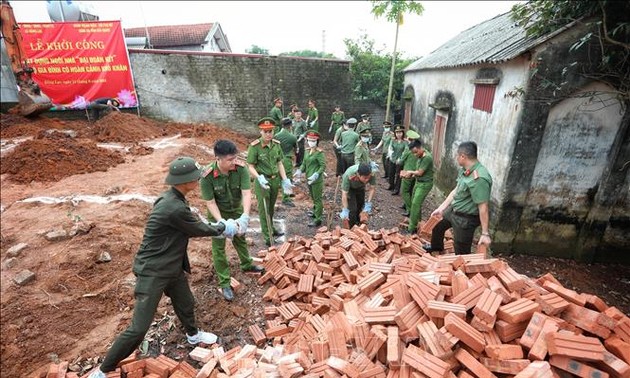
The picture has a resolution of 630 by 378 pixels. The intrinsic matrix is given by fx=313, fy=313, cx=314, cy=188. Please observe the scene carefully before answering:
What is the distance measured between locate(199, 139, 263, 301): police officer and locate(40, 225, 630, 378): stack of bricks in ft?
2.92

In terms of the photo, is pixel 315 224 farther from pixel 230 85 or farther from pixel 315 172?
pixel 230 85

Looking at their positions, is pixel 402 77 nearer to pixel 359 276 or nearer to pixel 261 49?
pixel 359 276

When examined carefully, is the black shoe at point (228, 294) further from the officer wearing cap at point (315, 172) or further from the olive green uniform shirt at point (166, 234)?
the officer wearing cap at point (315, 172)

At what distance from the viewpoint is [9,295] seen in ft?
14.1

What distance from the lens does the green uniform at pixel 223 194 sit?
156 inches

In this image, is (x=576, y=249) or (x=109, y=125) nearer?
(x=576, y=249)

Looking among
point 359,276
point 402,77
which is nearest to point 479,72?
point 359,276

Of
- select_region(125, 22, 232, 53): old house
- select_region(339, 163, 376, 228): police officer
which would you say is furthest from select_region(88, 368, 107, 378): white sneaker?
select_region(125, 22, 232, 53): old house

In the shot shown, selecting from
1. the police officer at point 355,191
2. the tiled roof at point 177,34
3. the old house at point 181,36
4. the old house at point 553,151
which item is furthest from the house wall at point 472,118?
the tiled roof at point 177,34

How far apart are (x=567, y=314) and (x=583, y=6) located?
15.0ft

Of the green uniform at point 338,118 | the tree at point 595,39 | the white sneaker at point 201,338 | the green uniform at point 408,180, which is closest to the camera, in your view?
the white sneaker at point 201,338

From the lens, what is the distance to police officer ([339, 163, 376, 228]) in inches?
194

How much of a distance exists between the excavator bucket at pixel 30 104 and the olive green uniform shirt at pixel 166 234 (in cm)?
1132

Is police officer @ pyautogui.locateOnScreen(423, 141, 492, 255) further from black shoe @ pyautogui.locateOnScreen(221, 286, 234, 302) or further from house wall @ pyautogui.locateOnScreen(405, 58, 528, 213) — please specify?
black shoe @ pyautogui.locateOnScreen(221, 286, 234, 302)
